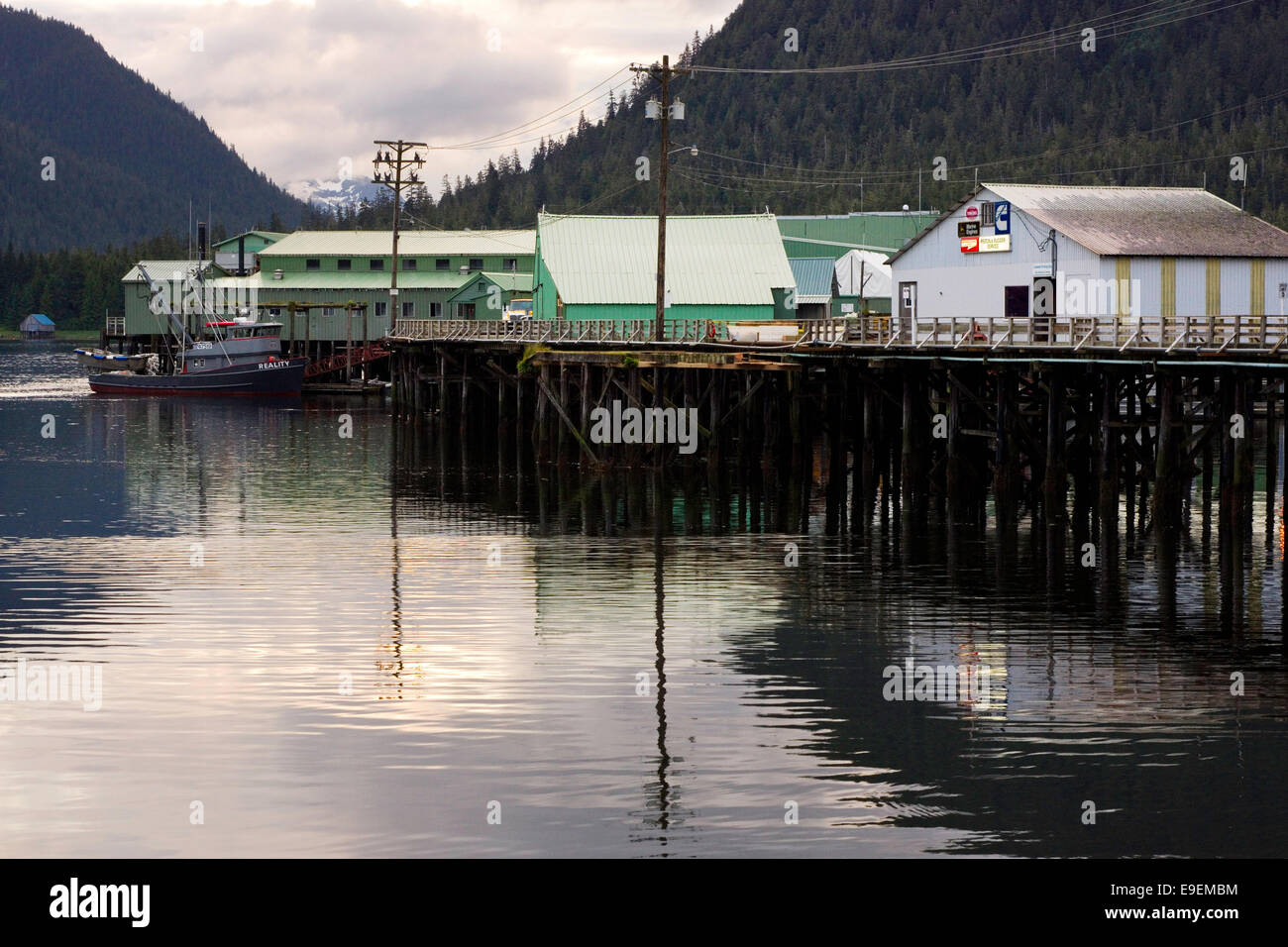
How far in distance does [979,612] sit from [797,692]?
7790 millimetres

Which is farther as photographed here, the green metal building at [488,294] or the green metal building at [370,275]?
the green metal building at [370,275]

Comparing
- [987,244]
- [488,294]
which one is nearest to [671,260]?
[987,244]

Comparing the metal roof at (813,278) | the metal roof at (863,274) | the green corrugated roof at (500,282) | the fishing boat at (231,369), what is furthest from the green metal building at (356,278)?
the metal roof at (863,274)

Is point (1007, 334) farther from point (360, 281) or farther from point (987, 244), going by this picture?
point (360, 281)

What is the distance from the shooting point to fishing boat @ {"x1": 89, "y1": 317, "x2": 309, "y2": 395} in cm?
11025

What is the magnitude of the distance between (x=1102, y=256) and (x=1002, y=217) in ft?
16.4

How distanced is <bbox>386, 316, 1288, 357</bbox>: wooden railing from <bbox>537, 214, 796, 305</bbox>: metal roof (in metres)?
7.54

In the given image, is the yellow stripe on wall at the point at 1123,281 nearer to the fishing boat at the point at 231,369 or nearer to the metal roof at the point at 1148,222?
the metal roof at the point at 1148,222

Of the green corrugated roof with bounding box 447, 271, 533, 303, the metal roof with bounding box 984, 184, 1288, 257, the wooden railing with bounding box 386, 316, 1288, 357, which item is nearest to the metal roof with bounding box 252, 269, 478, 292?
the green corrugated roof with bounding box 447, 271, 533, 303

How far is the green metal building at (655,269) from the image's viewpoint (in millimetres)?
73375

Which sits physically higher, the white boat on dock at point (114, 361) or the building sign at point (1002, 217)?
the building sign at point (1002, 217)

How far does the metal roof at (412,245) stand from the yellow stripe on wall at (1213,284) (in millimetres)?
78236

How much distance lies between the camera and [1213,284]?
4622cm
